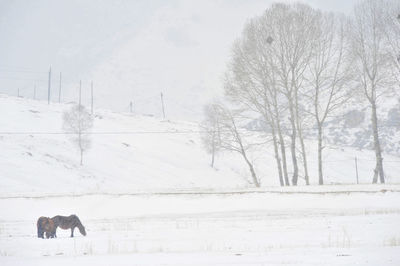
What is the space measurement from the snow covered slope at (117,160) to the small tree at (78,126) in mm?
1975

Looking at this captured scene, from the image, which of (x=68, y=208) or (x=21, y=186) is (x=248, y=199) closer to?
(x=68, y=208)

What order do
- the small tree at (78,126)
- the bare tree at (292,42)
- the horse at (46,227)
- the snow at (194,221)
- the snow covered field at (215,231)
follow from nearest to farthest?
the snow covered field at (215,231)
the snow at (194,221)
the horse at (46,227)
the bare tree at (292,42)
the small tree at (78,126)

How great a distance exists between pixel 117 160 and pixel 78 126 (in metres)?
8.62

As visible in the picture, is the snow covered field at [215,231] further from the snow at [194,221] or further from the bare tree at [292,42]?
the bare tree at [292,42]

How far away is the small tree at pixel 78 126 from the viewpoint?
65938mm

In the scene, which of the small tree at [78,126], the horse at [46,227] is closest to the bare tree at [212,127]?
the horse at [46,227]

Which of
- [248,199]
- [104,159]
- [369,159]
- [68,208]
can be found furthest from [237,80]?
[369,159]

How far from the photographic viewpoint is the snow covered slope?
51469 mm

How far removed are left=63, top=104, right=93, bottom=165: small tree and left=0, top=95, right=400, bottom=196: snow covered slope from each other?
198 centimetres

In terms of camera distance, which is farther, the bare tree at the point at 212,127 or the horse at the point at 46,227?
the bare tree at the point at 212,127

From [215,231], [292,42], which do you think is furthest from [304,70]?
[215,231]

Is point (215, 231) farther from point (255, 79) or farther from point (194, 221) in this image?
point (255, 79)

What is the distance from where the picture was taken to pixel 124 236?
41.8 ft

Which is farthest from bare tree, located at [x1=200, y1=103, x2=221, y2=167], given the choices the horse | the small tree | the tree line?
the small tree
